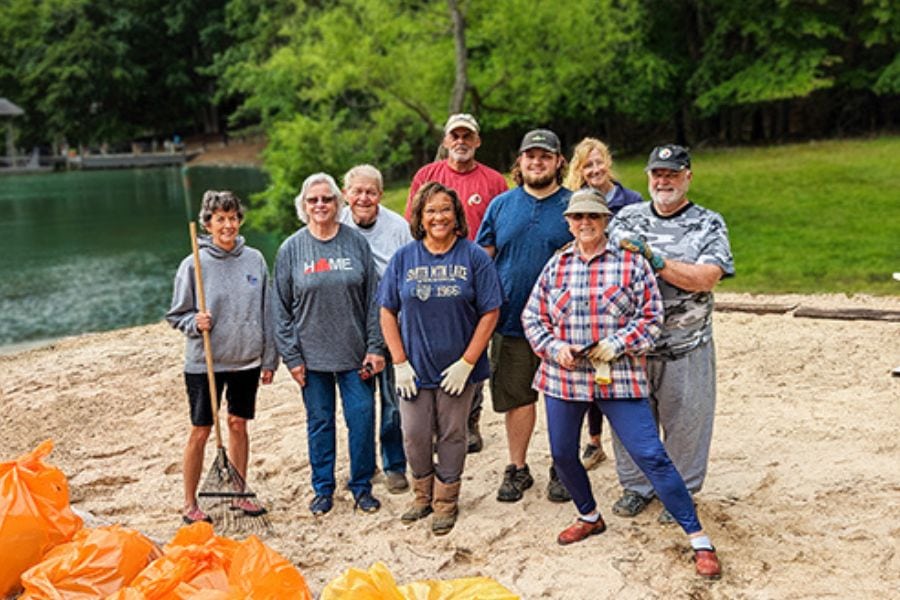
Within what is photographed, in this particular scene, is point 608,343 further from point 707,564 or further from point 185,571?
point 185,571

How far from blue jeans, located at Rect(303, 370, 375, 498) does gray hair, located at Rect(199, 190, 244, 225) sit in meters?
0.92

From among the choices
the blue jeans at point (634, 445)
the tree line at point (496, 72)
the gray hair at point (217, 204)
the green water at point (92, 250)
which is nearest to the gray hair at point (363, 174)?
the gray hair at point (217, 204)

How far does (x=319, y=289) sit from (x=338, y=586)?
1.84 meters

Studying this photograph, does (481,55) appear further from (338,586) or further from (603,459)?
(338,586)

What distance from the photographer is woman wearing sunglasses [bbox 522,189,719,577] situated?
389 centimetres

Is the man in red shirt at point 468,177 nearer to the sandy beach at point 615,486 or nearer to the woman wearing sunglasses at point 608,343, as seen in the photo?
the woman wearing sunglasses at point 608,343

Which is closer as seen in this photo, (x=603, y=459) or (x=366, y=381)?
(x=366, y=381)

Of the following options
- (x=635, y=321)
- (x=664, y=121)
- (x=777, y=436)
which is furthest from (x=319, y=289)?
(x=664, y=121)

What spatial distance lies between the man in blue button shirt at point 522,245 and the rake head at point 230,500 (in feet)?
4.29

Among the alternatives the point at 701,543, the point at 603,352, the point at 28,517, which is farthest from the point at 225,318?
the point at 701,543

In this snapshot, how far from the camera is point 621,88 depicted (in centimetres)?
2745

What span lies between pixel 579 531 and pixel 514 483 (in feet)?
2.22

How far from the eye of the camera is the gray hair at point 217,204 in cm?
452

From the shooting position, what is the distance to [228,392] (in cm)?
470
